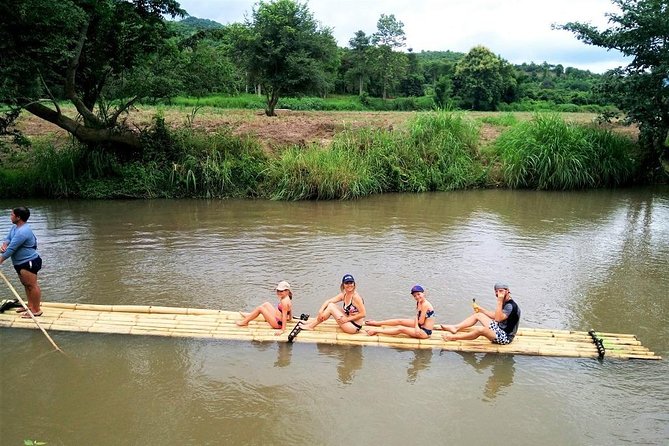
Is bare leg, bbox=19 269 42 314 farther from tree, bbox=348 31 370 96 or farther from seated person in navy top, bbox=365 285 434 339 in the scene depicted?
tree, bbox=348 31 370 96

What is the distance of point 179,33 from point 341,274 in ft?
35.4

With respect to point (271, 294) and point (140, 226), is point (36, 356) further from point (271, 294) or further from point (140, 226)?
point (140, 226)

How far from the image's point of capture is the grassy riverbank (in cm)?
1579

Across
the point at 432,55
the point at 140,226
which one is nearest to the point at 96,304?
the point at 140,226

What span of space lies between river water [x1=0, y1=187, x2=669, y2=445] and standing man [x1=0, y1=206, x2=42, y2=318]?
0.47 meters

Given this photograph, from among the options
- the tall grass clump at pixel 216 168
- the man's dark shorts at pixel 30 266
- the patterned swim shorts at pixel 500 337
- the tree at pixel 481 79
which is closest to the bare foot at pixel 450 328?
the patterned swim shorts at pixel 500 337

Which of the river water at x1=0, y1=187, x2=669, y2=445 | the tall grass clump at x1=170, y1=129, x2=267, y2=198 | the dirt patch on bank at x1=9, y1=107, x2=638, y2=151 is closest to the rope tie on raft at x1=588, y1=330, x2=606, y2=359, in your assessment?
the river water at x1=0, y1=187, x2=669, y2=445

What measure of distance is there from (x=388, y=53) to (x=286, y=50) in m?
29.5

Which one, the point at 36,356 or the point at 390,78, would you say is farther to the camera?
the point at 390,78

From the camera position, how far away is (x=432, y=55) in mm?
94062

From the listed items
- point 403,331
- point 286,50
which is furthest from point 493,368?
point 286,50

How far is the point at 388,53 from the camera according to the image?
5119 cm

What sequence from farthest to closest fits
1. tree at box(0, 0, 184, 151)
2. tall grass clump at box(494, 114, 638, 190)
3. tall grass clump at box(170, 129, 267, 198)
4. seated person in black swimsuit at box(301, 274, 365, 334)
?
tall grass clump at box(494, 114, 638, 190) → tall grass clump at box(170, 129, 267, 198) → tree at box(0, 0, 184, 151) → seated person in black swimsuit at box(301, 274, 365, 334)

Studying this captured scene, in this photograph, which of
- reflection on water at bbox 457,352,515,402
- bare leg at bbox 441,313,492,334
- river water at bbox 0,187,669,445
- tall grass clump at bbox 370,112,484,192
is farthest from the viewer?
tall grass clump at bbox 370,112,484,192
